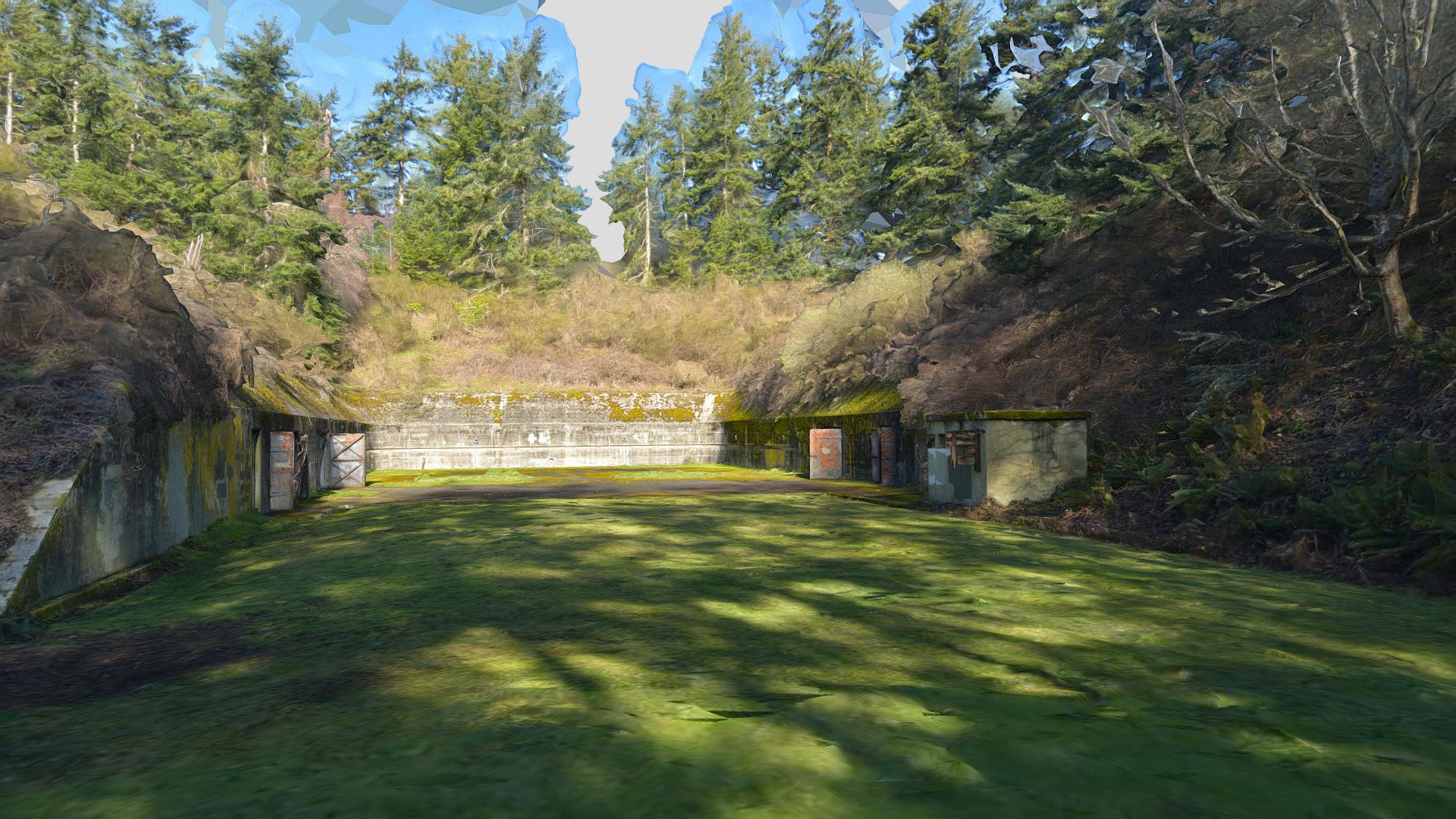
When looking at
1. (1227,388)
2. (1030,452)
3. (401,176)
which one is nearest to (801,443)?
(1030,452)

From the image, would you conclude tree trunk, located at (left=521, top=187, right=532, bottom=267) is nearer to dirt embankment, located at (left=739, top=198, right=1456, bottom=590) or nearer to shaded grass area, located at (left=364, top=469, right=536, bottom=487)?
shaded grass area, located at (left=364, top=469, right=536, bottom=487)

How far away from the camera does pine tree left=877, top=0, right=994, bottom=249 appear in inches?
1001

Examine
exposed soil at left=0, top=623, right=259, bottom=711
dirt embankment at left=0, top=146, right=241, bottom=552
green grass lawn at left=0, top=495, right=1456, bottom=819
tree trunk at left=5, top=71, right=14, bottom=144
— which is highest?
tree trunk at left=5, top=71, right=14, bottom=144

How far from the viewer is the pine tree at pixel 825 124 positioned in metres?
39.5

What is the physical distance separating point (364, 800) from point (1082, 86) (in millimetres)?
20992

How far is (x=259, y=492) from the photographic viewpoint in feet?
38.2

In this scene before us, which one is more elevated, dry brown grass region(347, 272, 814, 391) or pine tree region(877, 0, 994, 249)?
pine tree region(877, 0, 994, 249)

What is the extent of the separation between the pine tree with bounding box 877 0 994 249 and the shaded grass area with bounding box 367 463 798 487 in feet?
34.2

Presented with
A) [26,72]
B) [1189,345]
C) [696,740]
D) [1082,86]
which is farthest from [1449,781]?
[26,72]

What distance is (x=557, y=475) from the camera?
20484 mm

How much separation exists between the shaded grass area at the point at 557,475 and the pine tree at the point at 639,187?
28.1 meters

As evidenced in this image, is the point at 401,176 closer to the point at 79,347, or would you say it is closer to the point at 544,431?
the point at 544,431

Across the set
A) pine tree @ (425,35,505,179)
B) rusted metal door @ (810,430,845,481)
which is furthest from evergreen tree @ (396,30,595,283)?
rusted metal door @ (810,430,845,481)

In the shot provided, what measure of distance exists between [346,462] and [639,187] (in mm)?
39960
